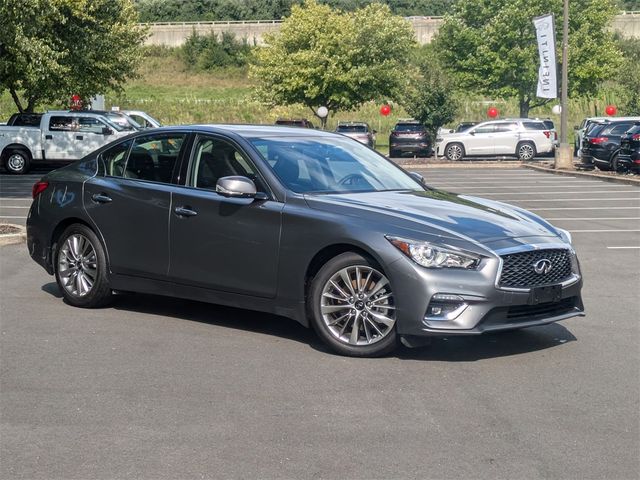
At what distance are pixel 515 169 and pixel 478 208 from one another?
29212mm

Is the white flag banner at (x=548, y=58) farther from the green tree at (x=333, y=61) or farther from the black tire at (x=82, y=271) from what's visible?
the black tire at (x=82, y=271)

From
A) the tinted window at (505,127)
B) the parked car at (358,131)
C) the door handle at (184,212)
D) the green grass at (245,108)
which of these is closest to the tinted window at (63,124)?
the parked car at (358,131)

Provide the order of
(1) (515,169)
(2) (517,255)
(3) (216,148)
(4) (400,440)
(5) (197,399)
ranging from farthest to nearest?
(1) (515,169) < (3) (216,148) < (2) (517,255) < (5) (197,399) < (4) (400,440)

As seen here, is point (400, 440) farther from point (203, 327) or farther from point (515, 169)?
point (515, 169)

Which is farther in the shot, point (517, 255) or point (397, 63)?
point (397, 63)

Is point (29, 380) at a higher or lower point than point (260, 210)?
lower

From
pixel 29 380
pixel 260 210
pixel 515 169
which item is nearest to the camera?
pixel 29 380

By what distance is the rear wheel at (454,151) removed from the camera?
44.0 m

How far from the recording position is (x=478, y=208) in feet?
26.7

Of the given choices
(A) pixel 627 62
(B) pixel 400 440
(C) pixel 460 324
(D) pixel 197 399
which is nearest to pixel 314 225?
(C) pixel 460 324

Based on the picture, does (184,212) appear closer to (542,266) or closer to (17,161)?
(542,266)

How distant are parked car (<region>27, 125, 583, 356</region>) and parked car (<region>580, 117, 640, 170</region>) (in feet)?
78.0

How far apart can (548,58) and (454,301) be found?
29.9 m

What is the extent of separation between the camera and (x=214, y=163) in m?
8.50
